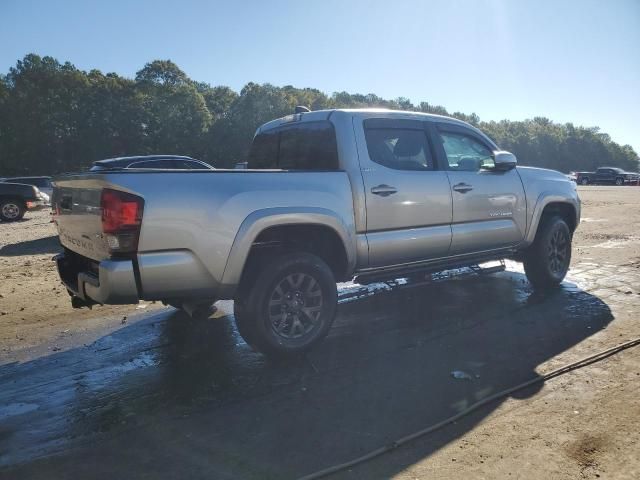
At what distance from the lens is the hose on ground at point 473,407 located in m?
2.68

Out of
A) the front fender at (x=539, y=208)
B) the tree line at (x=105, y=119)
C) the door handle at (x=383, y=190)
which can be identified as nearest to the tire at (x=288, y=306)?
the door handle at (x=383, y=190)

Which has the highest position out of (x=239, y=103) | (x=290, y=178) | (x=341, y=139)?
(x=239, y=103)

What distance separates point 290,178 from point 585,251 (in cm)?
713

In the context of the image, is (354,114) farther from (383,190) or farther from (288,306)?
(288,306)

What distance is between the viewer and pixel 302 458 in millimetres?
2779

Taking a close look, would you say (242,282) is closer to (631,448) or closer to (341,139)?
(341,139)

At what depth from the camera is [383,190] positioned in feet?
15.2

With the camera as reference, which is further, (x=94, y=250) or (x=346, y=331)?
(x=346, y=331)

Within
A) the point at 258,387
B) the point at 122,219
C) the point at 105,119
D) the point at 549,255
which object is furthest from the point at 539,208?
the point at 105,119

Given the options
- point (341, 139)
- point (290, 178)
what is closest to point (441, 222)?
point (341, 139)

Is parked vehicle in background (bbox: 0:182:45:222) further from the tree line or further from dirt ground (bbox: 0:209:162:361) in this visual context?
the tree line

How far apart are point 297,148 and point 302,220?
4.21ft

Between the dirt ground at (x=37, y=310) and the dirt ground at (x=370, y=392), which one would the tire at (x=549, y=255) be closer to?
the dirt ground at (x=370, y=392)

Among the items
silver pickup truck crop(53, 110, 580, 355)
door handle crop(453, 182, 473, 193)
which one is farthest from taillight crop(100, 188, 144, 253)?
door handle crop(453, 182, 473, 193)
